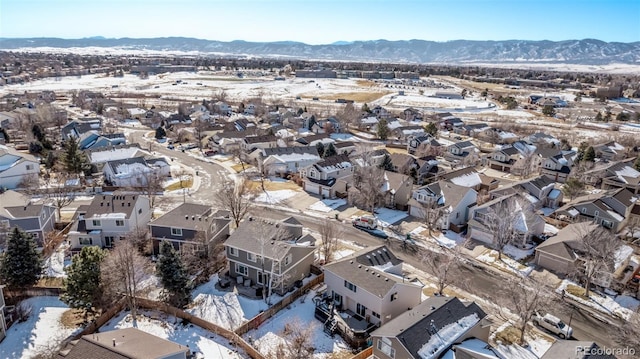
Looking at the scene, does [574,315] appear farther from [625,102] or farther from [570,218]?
[625,102]

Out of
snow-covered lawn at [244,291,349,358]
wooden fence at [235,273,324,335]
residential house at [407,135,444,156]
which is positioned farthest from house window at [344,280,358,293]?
residential house at [407,135,444,156]

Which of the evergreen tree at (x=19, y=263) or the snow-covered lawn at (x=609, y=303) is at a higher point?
the evergreen tree at (x=19, y=263)

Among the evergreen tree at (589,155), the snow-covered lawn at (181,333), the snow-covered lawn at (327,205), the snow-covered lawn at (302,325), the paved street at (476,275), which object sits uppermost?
the evergreen tree at (589,155)

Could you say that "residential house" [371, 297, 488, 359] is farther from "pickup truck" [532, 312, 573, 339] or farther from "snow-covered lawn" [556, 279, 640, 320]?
"snow-covered lawn" [556, 279, 640, 320]

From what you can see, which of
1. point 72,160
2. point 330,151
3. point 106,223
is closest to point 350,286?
point 106,223

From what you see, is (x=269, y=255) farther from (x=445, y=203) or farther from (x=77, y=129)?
(x=77, y=129)

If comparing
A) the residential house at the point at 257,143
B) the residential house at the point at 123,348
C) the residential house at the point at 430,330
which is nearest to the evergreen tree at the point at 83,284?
the residential house at the point at 123,348

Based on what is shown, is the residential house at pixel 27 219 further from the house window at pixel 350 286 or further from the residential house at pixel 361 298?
the house window at pixel 350 286
